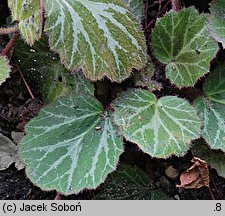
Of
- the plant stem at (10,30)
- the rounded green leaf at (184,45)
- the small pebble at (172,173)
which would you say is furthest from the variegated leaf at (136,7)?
the small pebble at (172,173)

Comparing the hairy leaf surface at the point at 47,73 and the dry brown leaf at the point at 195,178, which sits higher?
the hairy leaf surface at the point at 47,73

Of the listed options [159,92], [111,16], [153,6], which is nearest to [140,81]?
[159,92]

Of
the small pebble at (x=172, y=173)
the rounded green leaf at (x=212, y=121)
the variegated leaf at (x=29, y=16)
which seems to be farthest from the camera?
the small pebble at (x=172, y=173)

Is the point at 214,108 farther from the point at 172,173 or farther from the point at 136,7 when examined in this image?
the point at 136,7

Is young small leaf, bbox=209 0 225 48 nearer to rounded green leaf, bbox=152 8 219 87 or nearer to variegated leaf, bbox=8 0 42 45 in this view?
rounded green leaf, bbox=152 8 219 87

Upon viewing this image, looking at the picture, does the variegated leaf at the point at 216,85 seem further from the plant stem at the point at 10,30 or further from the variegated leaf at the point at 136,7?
the plant stem at the point at 10,30

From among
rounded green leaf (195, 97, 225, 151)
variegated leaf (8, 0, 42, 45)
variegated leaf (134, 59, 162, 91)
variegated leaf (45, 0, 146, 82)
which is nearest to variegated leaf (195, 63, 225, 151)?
rounded green leaf (195, 97, 225, 151)

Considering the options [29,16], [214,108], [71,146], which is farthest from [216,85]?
[29,16]
